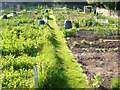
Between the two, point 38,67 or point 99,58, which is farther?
point 99,58

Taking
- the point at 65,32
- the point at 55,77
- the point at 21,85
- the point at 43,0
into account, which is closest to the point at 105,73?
the point at 55,77

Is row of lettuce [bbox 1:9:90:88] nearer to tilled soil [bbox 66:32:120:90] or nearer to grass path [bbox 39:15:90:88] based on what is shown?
grass path [bbox 39:15:90:88]

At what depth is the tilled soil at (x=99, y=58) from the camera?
10.0 meters

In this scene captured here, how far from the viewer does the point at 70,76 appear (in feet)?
32.1

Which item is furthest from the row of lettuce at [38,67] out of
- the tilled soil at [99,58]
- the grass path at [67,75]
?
the tilled soil at [99,58]

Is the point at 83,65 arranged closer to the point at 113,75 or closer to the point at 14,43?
the point at 113,75

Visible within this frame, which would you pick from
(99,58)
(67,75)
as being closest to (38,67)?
(67,75)

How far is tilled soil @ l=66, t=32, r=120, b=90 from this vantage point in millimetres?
10049

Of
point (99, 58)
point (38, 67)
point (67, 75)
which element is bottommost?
point (99, 58)

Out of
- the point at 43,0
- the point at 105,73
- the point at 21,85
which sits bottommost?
the point at 43,0

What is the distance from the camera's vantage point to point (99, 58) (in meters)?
12.2

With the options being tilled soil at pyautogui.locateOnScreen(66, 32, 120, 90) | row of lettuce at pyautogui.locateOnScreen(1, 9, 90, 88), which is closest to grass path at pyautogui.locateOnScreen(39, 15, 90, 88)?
→ row of lettuce at pyautogui.locateOnScreen(1, 9, 90, 88)

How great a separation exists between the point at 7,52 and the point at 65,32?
283 inches

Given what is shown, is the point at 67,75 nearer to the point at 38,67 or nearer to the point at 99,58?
the point at 38,67
